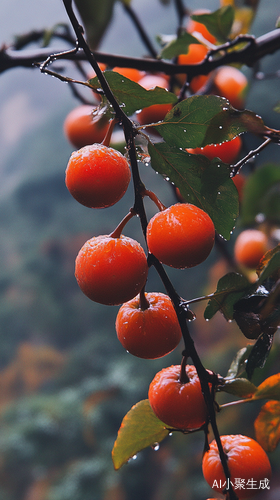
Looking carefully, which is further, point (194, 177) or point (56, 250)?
point (56, 250)

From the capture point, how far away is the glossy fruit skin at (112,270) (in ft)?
0.64

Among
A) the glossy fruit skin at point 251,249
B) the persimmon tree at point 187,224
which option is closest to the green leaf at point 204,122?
the persimmon tree at point 187,224

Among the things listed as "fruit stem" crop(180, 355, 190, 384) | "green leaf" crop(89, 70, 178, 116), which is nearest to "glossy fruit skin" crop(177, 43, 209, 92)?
"green leaf" crop(89, 70, 178, 116)

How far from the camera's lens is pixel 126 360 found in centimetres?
212

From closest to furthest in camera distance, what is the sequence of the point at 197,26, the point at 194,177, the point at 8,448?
the point at 194,177 → the point at 197,26 → the point at 8,448

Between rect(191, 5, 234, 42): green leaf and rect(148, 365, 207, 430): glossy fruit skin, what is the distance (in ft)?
1.18

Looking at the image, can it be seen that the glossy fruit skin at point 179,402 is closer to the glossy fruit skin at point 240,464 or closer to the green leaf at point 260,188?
the glossy fruit skin at point 240,464

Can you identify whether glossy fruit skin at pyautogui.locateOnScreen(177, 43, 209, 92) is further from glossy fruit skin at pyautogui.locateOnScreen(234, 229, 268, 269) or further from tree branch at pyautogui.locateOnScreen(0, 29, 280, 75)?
glossy fruit skin at pyautogui.locateOnScreen(234, 229, 268, 269)

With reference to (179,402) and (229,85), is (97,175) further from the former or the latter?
(229,85)

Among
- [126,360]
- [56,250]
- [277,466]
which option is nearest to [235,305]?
[277,466]

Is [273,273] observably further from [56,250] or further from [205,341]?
[56,250]

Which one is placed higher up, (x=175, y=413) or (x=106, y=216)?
(x=175, y=413)

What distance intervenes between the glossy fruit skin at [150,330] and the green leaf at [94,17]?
190 millimetres

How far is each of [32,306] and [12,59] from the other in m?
1.97
